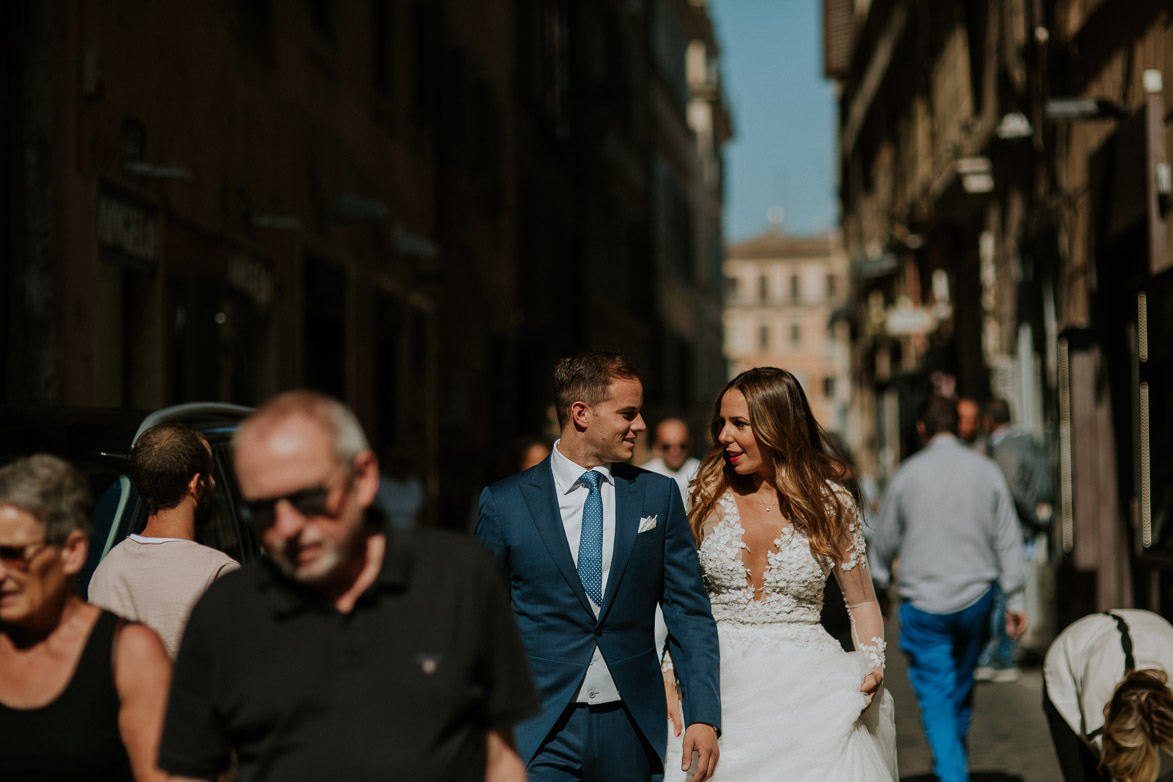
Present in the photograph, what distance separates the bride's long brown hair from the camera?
17.7ft

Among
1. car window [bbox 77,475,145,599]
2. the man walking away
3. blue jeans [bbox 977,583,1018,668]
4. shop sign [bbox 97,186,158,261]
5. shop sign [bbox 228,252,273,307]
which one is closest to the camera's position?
car window [bbox 77,475,145,599]

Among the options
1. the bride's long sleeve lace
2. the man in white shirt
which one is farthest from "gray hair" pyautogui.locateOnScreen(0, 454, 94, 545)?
the man in white shirt

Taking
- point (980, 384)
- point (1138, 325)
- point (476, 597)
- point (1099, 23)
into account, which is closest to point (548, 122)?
point (980, 384)

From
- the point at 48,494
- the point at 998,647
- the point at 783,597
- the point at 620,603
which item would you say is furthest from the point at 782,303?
the point at 48,494

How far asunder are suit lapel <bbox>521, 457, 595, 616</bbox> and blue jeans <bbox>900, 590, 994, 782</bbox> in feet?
11.7

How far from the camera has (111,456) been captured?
17.4ft

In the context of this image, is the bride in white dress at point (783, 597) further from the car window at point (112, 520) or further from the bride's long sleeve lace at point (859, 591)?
the car window at point (112, 520)

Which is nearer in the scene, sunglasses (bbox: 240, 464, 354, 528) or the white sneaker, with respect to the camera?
sunglasses (bbox: 240, 464, 354, 528)

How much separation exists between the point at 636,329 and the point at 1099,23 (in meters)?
27.2

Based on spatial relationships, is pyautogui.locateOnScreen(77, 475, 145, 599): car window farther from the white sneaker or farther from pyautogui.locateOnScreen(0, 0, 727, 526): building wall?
the white sneaker

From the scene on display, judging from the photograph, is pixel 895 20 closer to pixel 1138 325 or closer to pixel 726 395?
pixel 1138 325

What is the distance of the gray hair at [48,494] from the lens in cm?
318

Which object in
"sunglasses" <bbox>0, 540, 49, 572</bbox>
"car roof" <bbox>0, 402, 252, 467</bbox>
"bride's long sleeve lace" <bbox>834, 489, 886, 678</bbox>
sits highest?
"car roof" <bbox>0, 402, 252, 467</bbox>

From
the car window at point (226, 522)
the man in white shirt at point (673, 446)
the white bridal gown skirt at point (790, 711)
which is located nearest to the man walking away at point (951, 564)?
the man in white shirt at point (673, 446)
